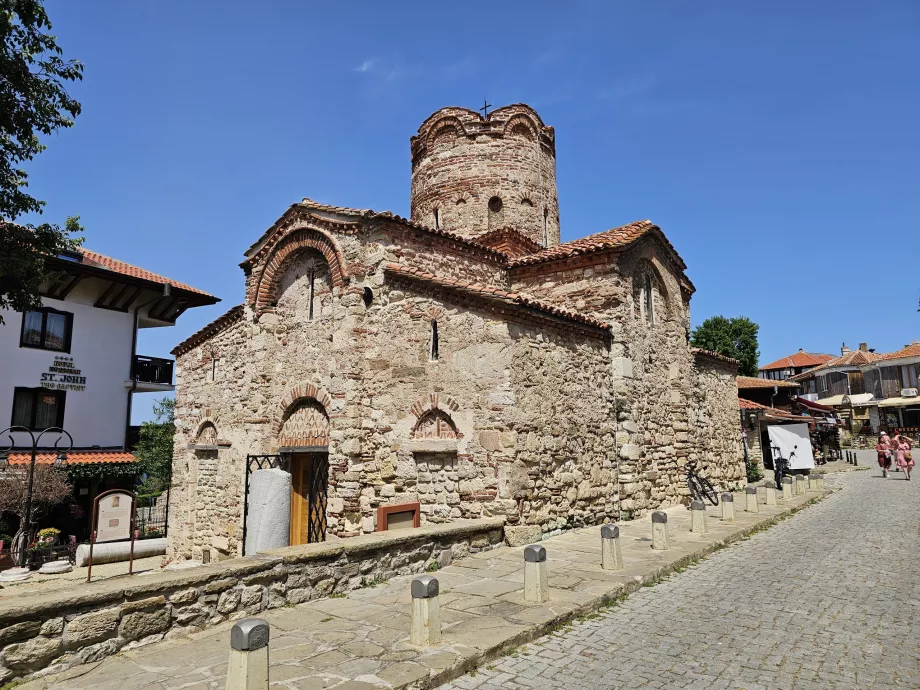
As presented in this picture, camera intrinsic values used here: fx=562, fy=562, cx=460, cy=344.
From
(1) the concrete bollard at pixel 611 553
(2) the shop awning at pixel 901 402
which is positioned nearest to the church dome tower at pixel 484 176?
(1) the concrete bollard at pixel 611 553

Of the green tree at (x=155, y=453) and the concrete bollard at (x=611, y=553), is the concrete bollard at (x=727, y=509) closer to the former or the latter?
the concrete bollard at (x=611, y=553)

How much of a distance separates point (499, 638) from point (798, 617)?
9.89ft

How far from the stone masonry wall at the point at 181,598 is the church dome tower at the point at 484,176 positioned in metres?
10.6

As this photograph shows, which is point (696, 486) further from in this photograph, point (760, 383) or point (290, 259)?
point (760, 383)

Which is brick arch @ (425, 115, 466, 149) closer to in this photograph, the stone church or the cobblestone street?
the stone church

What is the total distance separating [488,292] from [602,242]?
3.92 meters

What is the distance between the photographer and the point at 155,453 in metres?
27.9

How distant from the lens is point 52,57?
10.3 m

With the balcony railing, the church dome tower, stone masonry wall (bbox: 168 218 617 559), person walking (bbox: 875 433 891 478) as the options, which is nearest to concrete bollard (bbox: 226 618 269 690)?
stone masonry wall (bbox: 168 218 617 559)

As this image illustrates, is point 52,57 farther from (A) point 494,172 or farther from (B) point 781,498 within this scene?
(B) point 781,498

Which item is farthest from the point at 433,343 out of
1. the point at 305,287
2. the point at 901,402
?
the point at 901,402

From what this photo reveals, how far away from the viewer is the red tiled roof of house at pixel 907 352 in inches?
1604

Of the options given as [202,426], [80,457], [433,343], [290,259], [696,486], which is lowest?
[696,486]

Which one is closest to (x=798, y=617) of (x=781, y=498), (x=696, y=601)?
(x=696, y=601)
